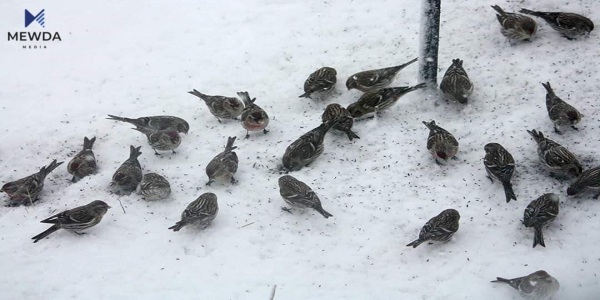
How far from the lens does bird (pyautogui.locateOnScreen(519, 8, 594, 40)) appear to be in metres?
8.95

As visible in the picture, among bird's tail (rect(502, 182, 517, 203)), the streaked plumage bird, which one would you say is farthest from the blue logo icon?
bird's tail (rect(502, 182, 517, 203))

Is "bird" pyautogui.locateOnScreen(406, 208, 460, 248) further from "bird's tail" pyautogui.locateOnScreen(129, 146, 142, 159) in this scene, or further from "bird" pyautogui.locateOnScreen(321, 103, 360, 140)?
"bird's tail" pyautogui.locateOnScreen(129, 146, 142, 159)

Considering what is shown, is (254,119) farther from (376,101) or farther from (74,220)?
(74,220)

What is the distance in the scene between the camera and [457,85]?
830 cm

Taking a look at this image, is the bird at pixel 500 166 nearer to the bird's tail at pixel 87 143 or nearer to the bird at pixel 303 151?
the bird at pixel 303 151

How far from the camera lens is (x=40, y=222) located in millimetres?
7055

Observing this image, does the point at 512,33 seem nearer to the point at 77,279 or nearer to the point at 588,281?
the point at 588,281

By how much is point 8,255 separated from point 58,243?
1.71 feet

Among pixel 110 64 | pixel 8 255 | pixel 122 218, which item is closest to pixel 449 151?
pixel 122 218

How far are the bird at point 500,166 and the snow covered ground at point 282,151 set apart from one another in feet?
0.56

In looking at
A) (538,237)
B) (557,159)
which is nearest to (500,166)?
(557,159)

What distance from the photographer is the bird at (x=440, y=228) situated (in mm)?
6320

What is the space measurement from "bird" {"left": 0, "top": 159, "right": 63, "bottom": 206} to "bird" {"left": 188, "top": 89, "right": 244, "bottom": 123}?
7.83 ft

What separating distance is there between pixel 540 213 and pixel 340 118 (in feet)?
9.47
